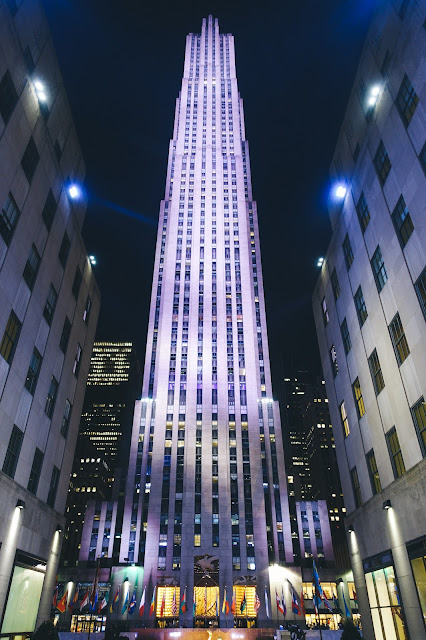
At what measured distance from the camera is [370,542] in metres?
25.0

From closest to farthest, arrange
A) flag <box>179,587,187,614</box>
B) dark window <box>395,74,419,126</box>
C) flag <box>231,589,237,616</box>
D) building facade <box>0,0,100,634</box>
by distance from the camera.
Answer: dark window <box>395,74,419,126</box> → building facade <box>0,0,100,634</box> → flag <box>179,587,187,614</box> → flag <box>231,589,237,616</box>

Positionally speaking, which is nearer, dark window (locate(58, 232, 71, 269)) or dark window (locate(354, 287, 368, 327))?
dark window (locate(354, 287, 368, 327))

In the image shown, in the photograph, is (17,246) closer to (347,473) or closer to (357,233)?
(357,233)

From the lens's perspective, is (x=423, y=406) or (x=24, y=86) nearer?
(x=423, y=406)

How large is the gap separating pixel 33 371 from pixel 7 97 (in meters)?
15.4

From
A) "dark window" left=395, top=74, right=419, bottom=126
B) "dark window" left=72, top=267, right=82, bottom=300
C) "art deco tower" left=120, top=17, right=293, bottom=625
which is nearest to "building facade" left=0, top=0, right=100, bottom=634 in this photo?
"dark window" left=72, top=267, right=82, bottom=300

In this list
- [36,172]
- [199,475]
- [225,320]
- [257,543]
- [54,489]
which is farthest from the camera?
[225,320]

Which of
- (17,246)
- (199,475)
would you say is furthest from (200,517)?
(17,246)

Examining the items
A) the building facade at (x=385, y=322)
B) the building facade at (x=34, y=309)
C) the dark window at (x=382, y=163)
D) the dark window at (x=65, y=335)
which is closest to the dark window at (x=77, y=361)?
the building facade at (x=34, y=309)

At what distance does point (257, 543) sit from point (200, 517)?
36.7 ft

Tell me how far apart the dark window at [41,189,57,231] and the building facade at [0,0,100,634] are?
131 mm

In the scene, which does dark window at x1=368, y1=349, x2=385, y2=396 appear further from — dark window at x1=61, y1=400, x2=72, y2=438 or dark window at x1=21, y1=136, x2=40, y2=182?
dark window at x1=21, y1=136, x2=40, y2=182

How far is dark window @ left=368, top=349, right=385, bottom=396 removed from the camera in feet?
79.9

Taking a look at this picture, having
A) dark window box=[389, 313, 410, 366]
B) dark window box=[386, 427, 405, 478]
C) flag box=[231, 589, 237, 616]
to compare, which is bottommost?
flag box=[231, 589, 237, 616]
